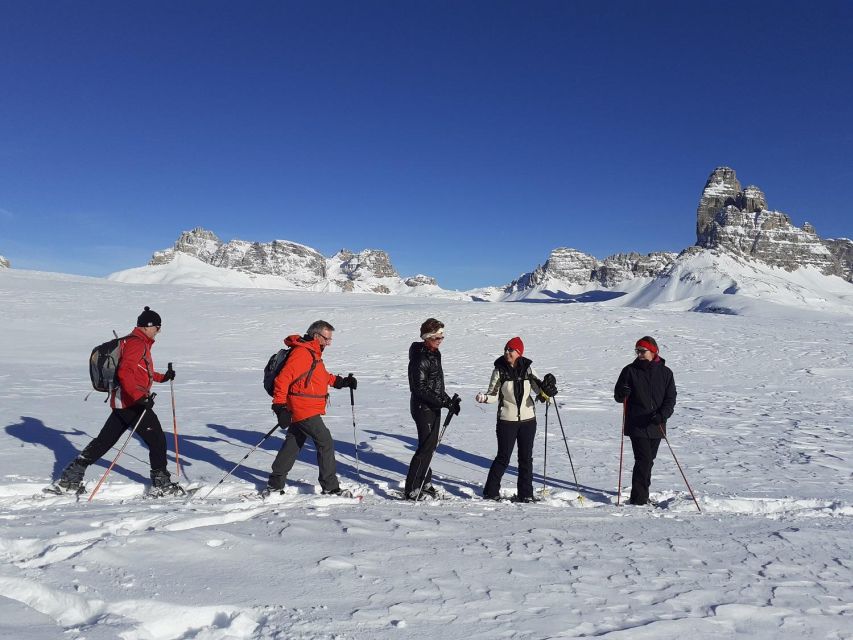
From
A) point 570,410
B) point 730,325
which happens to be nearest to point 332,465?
point 570,410

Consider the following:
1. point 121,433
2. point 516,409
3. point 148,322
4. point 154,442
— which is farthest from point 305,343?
point 516,409

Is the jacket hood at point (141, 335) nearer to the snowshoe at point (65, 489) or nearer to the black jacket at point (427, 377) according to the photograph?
the snowshoe at point (65, 489)

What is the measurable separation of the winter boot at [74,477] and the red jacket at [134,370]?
702mm

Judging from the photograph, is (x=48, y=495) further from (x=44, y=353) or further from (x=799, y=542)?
(x=44, y=353)

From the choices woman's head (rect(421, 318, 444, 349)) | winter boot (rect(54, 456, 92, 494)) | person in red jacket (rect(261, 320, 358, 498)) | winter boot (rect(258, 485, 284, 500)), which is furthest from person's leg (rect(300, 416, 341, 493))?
winter boot (rect(54, 456, 92, 494))

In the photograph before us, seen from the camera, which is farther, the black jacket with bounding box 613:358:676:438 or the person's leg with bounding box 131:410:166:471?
the black jacket with bounding box 613:358:676:438

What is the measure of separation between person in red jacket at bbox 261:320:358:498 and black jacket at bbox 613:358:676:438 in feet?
11.3

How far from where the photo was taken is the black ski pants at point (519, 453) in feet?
21.0

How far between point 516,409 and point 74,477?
16.0 ft

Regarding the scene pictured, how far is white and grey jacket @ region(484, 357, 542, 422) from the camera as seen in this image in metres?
6.40

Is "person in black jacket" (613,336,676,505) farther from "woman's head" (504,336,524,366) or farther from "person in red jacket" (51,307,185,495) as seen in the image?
"person in red jacket" (51,307,185,495)

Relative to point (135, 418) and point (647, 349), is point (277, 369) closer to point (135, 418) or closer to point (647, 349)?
point (135, 418)

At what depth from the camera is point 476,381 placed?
1750 centimetres

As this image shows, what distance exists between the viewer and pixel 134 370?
19.8 feet
